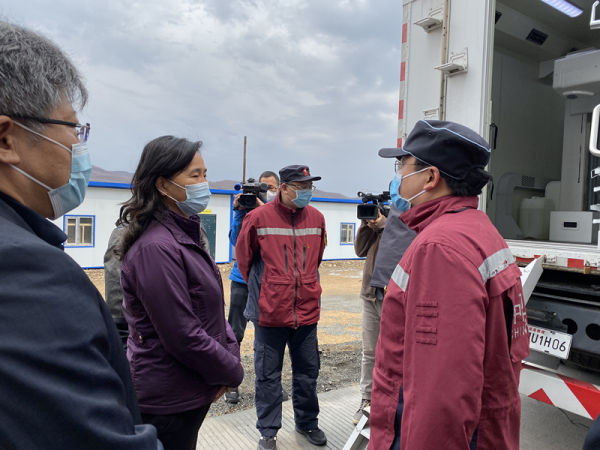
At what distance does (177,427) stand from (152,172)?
1.17 metres

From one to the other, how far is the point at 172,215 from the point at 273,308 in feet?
4.68

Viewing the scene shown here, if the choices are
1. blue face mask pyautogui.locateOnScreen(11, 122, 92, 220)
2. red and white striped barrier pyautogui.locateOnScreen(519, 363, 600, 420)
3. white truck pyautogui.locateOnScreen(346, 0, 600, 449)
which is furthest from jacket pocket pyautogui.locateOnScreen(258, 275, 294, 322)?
blue face mask pyautogui.locateOnScreen(11, 122, 92, 220)

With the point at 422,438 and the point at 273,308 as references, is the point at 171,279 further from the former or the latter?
the point at 273,308

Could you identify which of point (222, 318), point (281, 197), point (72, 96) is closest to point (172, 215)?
point (222, 318)

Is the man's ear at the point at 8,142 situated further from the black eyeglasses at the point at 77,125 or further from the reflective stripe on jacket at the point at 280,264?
the reflective stripe on jacket at the point at 280,264

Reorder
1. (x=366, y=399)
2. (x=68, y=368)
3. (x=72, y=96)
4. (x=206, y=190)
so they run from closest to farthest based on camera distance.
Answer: (x=68, y=368), (x=72, y=96), (x=206, y=190), (x=366, y=399)

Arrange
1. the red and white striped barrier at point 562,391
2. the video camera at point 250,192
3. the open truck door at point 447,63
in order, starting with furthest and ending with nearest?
the video camera at point 250,192
the open truck door at point 447,63
the red and white striped barrier at point 562,391

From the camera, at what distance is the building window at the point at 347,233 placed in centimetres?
1773

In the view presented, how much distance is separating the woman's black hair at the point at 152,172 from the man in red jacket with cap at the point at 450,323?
1126 millimetres

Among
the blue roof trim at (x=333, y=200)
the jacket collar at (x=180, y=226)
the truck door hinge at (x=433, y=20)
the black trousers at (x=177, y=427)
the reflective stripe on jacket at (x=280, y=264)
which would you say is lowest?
the black trousers at (x=177, y=427)

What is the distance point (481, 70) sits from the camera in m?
2.87

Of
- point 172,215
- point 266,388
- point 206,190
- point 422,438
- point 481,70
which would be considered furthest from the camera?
point 266,388

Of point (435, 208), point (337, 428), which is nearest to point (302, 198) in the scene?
point (337, 428)

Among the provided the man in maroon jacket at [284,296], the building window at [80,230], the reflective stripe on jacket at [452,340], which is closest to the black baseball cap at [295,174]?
the man in maroon jacket at [284,296]
